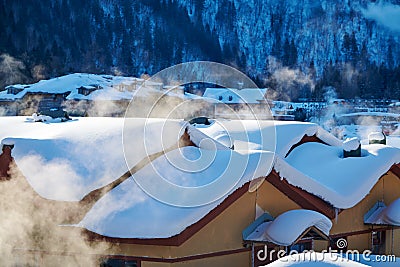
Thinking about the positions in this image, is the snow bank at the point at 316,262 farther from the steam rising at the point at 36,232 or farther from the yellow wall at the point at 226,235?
the steam rising at the point at 36,232

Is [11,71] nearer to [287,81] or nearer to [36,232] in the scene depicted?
[287,81]

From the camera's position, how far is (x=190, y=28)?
120 metres

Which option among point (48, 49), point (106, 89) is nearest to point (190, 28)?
point (48, 49)

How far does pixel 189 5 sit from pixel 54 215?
11768cm

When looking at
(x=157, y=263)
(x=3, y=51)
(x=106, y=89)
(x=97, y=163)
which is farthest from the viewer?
(x=3, y=51)

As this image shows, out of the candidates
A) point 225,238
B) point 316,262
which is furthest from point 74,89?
point 316,262

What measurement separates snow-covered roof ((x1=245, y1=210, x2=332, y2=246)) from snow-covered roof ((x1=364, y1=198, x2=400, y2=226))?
98.2 inches

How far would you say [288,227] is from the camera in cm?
825

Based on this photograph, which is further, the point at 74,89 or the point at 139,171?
the point at 74,89

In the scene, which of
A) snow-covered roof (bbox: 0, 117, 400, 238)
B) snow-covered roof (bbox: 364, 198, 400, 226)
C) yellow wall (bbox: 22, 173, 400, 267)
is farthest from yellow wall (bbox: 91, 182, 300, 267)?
snow-covered roof (bbox: 364, 198, 400, 226)

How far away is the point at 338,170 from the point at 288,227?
2699mm

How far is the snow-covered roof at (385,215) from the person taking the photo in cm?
1076

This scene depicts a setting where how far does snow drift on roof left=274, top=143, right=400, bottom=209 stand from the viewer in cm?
939

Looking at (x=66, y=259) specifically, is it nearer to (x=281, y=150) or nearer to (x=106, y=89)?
(x=281, y=150)
